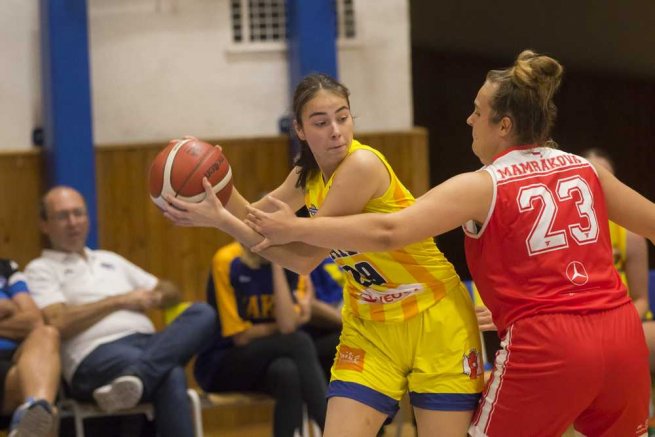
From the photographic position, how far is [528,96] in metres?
3.36

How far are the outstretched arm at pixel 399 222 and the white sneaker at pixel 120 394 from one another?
220cm

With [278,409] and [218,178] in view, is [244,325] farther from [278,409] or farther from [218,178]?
[218,178]

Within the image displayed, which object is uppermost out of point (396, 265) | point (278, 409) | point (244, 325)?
point (396, 265)

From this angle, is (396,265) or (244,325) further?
(244,325)

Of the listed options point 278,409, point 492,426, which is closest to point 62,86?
point 278,409

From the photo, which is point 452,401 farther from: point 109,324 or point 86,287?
point 86,287

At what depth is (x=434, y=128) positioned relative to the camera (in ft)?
32.6

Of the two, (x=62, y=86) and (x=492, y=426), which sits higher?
(x=62, y=86)

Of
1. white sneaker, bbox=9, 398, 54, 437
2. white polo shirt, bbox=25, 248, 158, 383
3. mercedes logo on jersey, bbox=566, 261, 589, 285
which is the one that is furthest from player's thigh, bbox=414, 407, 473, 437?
white polo shirt, bbox=25, 248, 158, 383

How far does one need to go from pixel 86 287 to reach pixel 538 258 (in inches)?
128

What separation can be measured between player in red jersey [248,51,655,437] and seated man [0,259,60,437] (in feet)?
7.03

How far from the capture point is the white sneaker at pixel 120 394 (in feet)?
17.6

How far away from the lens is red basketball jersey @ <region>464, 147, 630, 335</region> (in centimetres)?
327

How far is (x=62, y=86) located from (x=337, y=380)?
365 centimetres
